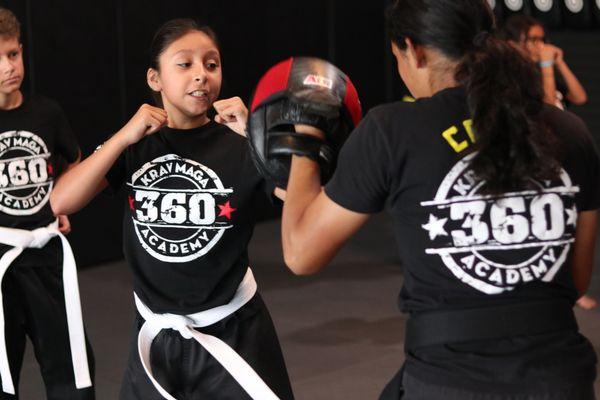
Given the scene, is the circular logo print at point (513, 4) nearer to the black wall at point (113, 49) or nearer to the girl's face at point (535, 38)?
the black wall at point (113, 49)

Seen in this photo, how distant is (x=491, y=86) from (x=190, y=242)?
101 cm

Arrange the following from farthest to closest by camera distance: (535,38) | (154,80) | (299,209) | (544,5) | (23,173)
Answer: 1. (544,5)
2. (535,38)
3. (23,173)
4. (154,80)
5. (299,209)

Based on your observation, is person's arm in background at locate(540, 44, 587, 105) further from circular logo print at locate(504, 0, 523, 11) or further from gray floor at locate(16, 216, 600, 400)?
circular logo print at locate(504, 0, 523, 11)

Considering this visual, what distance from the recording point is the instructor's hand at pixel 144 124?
2387 mm

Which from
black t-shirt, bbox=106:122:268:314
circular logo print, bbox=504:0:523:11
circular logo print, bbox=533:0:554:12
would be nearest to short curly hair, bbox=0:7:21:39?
black t-shirt, bbox=106:122:268:314

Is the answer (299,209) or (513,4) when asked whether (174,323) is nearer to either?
(299,209)

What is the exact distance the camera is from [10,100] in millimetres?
3330

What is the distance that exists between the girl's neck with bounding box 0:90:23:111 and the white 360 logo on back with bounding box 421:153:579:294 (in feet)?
6.69

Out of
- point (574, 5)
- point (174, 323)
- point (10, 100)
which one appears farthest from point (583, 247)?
point (574, 5)

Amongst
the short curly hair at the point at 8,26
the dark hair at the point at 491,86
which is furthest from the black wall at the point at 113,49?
the dark hair at the point at 491,86

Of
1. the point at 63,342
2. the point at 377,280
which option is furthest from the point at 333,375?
the point at 377,280

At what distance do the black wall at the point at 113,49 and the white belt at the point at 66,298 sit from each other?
2.55m

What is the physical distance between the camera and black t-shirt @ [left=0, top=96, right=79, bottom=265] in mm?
3242

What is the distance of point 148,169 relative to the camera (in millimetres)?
2486
